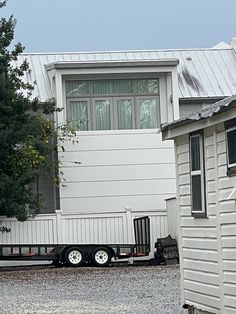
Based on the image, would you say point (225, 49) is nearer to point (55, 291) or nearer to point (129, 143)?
point (129, 143)

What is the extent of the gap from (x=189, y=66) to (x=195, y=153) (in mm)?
24042

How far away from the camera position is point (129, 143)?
3228 cm

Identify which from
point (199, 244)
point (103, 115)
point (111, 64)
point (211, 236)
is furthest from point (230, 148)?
point (103, 115)

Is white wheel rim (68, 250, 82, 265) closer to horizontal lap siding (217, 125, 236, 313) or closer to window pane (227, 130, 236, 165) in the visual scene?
horizontal lap siding (217, 125, 236, 313)

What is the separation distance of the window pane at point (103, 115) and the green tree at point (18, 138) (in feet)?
5.85

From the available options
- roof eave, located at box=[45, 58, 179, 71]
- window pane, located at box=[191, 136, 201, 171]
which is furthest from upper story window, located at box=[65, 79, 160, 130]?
window pane, located at box=[191, 136, 201, 171]

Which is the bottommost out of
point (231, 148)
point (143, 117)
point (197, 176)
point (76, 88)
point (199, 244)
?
point (199, 244)

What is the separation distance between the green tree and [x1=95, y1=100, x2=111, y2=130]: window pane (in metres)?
1.78

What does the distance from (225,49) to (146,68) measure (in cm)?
776

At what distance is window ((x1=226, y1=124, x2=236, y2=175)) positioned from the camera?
11.6 m

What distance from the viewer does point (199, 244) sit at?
13.1 m

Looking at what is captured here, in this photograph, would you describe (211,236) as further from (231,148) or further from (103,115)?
(103,115)

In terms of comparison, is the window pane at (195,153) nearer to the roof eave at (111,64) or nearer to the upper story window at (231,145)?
the upper story window at (231,145)

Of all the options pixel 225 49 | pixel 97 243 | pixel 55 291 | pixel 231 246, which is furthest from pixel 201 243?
pixel 225 49
